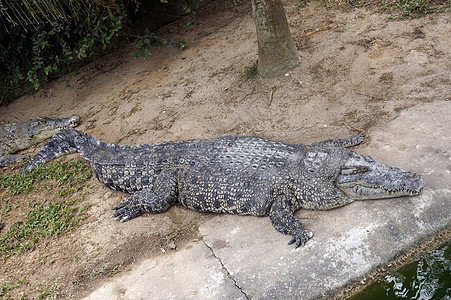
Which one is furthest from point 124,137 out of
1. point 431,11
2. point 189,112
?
point 431,11

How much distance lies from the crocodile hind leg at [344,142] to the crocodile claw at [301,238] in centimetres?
125

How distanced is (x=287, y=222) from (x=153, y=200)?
1561 millimetres

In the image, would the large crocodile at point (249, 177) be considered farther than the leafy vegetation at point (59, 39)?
No

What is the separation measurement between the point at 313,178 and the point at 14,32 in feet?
22.3

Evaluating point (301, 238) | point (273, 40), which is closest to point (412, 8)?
point (273, 40)

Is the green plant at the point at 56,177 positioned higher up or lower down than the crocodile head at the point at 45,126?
lower down

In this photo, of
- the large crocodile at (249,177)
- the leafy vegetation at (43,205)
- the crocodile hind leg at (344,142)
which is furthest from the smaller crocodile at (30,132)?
the crocodile hind leg at (344,142)

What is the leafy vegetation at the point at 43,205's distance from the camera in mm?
4391

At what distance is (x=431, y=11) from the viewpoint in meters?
6.20

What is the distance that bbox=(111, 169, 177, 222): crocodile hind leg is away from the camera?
4.33m

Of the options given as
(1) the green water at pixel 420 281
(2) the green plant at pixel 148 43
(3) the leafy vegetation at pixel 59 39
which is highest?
(3) the leafy vegetation at pixel 59 39

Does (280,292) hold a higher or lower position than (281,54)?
lower

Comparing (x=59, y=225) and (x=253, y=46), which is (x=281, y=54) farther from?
(x=59, y=225)

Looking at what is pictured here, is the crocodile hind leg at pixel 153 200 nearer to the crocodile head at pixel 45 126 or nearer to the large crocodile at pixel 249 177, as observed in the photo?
the large crocodile at pixel 249 177
